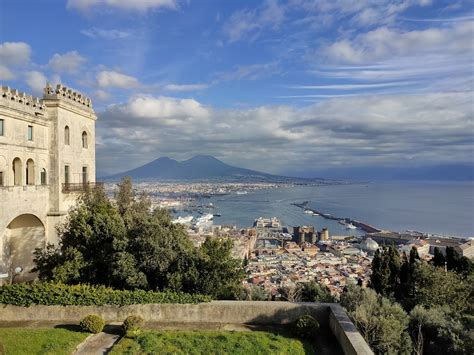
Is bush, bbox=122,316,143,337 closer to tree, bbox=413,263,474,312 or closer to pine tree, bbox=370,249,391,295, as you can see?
tree, bbox=413,263,474,312

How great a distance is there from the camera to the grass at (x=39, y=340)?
781cm

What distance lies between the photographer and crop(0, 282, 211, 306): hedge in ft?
31.3

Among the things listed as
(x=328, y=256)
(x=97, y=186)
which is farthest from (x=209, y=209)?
(x=97, y=186)

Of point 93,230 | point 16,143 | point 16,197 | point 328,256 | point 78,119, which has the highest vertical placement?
point 78,119

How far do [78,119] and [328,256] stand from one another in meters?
42.0

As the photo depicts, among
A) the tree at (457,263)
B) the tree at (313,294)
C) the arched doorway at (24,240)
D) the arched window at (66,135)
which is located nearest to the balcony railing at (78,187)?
the arched doorway at (24,240)

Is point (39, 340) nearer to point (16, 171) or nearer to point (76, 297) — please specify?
point (76, 297)

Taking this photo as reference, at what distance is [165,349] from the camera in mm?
7922

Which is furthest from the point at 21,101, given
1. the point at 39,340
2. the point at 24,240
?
the point at 39,340

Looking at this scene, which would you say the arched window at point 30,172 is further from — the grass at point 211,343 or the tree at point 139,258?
the grass at point 211,343

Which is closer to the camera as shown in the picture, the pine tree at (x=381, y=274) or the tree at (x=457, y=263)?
the pine tree at (x=381, y=274)

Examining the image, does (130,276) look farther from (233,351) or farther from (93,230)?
(233,351)

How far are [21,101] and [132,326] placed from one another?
9997mm

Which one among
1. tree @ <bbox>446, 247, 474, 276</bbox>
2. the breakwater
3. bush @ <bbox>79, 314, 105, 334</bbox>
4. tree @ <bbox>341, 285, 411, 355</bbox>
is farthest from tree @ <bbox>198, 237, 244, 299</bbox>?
the breakwater
